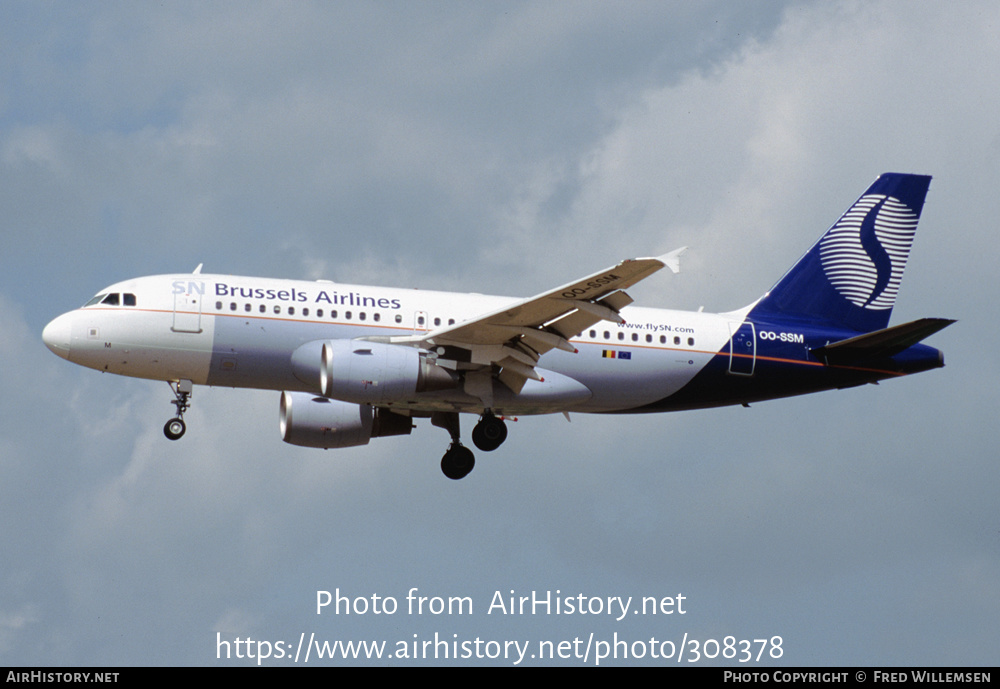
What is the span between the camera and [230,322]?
37.1 meters

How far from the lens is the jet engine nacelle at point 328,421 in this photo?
132 ft

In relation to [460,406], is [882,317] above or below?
above

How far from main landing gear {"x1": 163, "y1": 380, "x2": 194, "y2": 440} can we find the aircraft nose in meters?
2.82

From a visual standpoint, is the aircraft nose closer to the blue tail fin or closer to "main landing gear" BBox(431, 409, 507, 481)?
"main landing gear" BBox(431, 409, 507, 481)

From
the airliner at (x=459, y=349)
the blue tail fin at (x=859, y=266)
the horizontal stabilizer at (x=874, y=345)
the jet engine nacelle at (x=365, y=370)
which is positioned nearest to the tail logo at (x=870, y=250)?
the blue tail fin at (x=859, y=266)

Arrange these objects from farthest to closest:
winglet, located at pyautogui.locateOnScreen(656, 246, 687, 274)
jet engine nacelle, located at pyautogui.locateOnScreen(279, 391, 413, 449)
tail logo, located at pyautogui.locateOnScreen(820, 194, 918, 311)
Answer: tail logo, located at pyautogui.locateOnScreen(820, 194, 918, 311)
jet engine nacelle, located at pyautogui.locateOnScreen(279, 391, 413, 449)
winglet, located at pyautogui.locateOnScreen(656, 246, 687, 274)

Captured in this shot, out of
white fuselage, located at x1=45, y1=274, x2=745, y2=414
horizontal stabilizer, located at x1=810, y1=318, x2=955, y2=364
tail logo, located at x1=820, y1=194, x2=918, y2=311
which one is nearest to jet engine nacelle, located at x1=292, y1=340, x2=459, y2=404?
white fuselage, located at x1=45, y1=274, x2=745, y2=414

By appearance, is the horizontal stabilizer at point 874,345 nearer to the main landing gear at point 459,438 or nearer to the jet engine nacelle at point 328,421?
the main landing gear at point 459,438

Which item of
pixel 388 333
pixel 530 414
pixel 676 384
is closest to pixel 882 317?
pixel 676 384

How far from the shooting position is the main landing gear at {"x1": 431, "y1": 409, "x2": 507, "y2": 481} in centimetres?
3875

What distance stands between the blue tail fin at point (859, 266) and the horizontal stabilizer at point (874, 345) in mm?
1760

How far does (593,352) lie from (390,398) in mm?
5992

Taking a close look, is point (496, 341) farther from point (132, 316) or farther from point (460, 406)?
point (132, 316)

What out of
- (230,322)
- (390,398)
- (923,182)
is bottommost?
(390,398)
